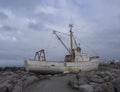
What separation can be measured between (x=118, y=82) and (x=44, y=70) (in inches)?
955

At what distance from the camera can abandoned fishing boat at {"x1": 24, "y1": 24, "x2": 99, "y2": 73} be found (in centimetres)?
4525

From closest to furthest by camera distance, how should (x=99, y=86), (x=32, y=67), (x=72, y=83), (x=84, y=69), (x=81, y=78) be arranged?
(x=99, y=86) < (x=72, y=83) < (x=81, y=78) < (x=32, y=67) < (x=84, y=69)

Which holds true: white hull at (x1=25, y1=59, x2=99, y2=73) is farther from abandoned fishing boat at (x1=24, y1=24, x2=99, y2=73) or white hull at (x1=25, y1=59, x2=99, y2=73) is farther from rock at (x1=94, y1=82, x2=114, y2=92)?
rock at (x1=94, y1=82, x2=114, y2=92)

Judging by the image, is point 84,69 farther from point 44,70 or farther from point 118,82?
point 118,82

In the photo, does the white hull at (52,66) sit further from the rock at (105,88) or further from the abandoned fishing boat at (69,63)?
the rock at (105,88)

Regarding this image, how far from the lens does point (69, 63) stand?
155 feet

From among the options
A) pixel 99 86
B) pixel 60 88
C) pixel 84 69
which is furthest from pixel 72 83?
pixel 84 69

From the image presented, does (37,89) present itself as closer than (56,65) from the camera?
Yes

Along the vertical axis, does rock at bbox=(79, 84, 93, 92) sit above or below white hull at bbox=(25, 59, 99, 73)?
below

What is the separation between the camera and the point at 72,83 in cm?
2453

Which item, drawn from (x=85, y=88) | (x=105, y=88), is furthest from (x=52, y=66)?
(x=105, y=88)

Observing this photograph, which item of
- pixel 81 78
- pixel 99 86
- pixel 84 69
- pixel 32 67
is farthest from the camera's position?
pixel 84 69

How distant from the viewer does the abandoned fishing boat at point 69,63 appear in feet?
148

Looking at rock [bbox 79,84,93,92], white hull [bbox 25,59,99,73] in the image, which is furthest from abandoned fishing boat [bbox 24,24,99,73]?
rock [bbox 79,84,93,92]
